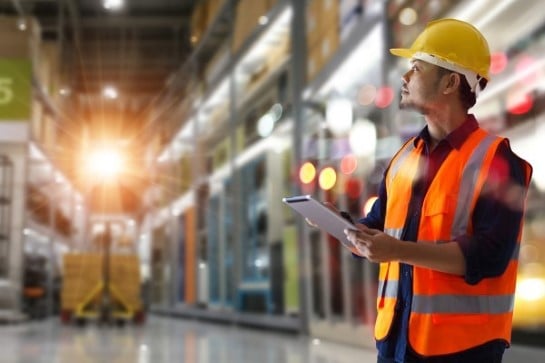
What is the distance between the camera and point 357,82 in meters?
5.94

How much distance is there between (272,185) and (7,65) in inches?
188

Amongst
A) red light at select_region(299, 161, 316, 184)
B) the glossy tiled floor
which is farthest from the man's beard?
red light at select_region(299, 161, 316, 184)

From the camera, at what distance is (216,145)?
1055cm

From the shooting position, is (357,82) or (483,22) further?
(357,82)

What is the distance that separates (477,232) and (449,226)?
0.18ft

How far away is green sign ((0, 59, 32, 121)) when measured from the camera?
33.7ft

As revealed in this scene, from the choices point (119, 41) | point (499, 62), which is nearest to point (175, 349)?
point (499, 62)

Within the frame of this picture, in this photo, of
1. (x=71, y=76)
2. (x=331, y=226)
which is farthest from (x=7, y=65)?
(x=331, y=226)

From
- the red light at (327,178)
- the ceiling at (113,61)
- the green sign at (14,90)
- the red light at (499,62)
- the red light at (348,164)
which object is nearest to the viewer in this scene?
the red light at (499,62)

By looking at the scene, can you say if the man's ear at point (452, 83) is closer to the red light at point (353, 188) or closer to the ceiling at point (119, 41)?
the red light at point (353, 188)

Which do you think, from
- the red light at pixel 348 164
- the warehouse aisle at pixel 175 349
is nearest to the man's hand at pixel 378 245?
the warehouse aisle at pixel 175 349

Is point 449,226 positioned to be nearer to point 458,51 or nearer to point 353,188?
point 458,51

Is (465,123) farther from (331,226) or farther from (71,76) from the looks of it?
(71,76)

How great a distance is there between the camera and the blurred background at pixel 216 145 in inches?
182
